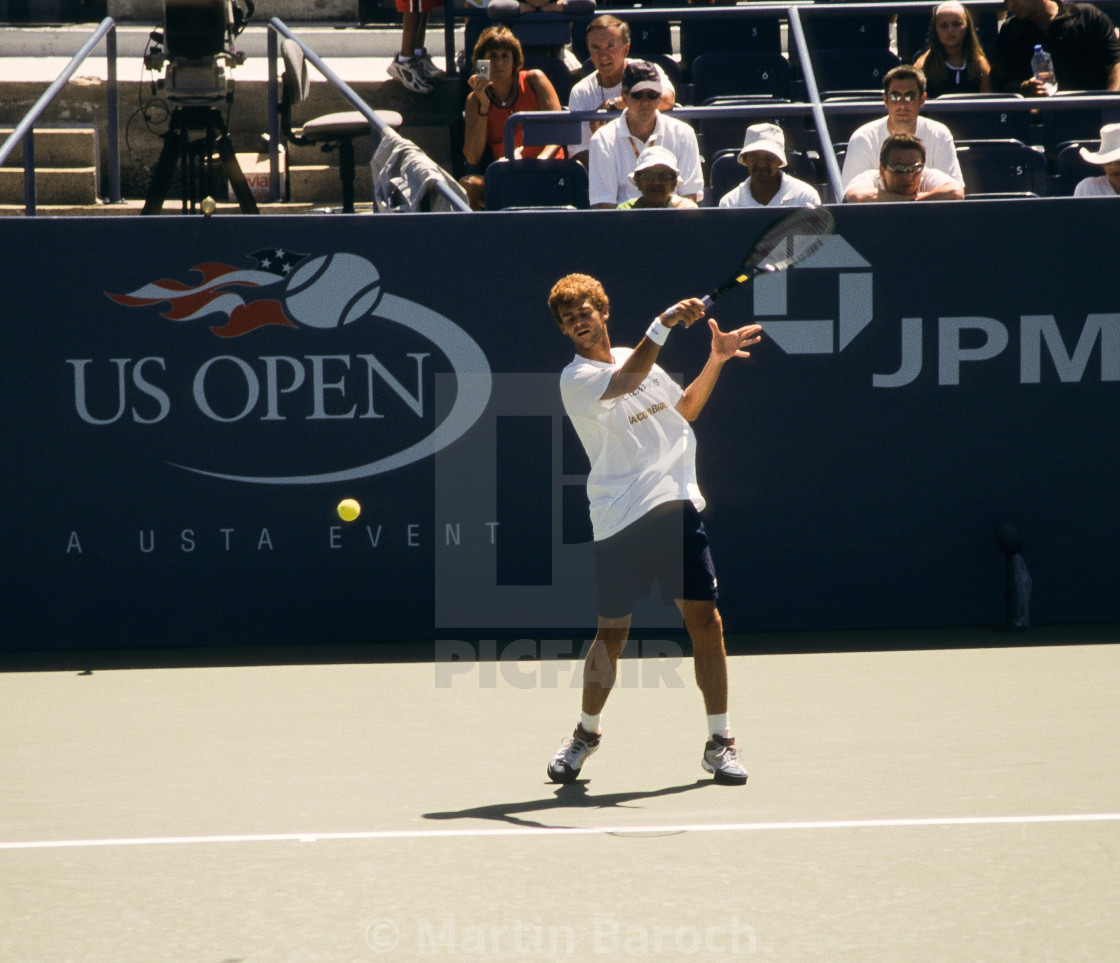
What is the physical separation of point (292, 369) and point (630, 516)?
8.74 feet

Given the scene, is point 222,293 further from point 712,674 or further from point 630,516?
point 712,674

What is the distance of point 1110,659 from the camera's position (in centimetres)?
725

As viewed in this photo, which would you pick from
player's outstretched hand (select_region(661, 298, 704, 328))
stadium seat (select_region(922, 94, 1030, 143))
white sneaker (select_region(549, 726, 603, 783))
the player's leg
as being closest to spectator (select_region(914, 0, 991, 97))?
stadium seat (select_region(922, 94, 1030, 143))

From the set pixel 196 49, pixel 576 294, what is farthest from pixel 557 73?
pixel 576 294

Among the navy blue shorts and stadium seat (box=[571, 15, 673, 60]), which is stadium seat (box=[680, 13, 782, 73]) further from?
the navy blue shorts

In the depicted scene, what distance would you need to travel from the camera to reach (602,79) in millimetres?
9797

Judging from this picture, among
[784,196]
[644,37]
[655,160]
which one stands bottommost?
[784,196]

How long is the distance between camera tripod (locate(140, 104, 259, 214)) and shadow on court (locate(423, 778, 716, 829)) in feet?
17.4

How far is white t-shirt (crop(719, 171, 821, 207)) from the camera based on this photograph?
26.7ft

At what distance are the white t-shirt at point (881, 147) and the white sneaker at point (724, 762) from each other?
4.16m

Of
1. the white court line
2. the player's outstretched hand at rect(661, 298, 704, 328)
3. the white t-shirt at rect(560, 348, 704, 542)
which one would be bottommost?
the white court line

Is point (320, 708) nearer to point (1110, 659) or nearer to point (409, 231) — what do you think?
point (409, 231)

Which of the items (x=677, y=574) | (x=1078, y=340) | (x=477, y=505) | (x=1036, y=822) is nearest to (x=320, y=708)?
(x=477, y=505)

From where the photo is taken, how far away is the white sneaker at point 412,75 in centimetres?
1192
